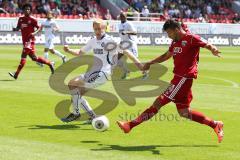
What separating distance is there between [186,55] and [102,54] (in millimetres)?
2214

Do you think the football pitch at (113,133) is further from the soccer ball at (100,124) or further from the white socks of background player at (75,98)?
the white socks of background player at (75,98)

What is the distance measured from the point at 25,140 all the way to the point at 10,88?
26.4ft

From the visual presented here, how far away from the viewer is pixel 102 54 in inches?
456

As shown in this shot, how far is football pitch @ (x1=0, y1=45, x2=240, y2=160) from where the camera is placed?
9094 millimetres

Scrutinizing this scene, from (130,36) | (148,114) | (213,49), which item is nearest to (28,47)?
(130,36)

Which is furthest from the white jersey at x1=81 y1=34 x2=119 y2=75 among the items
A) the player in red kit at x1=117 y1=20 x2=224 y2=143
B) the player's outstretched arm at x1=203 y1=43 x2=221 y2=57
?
the player's outstretched arm at x1=203 y1=43 x2=221 y2=57

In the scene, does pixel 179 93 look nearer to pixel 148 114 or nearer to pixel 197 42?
pixel 148 114

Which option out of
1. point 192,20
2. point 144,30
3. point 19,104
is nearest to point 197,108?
point 19,104

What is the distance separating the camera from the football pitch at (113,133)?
9094mm

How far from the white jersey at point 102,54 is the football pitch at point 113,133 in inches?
45.7

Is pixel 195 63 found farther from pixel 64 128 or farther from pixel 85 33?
pixel 85 33

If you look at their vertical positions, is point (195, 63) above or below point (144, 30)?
above

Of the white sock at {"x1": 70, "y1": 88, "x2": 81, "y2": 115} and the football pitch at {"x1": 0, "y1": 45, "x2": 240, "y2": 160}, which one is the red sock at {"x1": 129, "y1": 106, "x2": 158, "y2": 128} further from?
the white sock at {"x1": 70, "y1": 88, "x2": 81, "y2": 115}

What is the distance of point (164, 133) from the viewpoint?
11.1 metres
